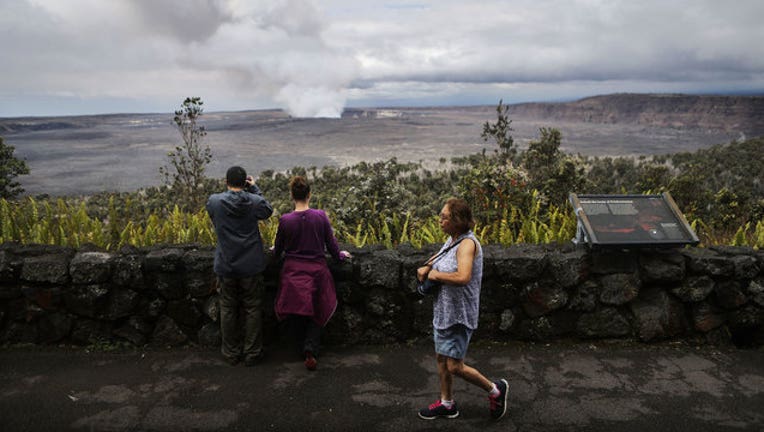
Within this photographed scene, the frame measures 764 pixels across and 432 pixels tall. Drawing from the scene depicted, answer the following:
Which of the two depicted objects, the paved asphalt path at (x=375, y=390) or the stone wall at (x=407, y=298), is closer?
the paved asphalt path at (x=375, y=390)

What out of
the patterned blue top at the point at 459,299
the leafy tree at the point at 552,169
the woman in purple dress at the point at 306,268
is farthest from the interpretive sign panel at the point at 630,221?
the leafy tree at the point at 552,169

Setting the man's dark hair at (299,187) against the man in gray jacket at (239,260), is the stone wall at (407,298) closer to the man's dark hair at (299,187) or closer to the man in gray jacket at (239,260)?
the man in gray jacket at (239,260)

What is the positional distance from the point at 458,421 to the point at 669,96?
136 metres

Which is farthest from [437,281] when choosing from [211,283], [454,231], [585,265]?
[211,283]

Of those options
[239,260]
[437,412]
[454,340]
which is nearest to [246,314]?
[239,260]

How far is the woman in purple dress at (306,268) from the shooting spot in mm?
4730

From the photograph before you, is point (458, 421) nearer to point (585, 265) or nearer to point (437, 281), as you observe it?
point (437, 281)

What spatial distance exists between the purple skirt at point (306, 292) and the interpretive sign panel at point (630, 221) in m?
2.51

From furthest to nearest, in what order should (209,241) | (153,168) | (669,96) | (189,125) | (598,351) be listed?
(669,96) → (153,168) → (189,125) → (209,241) → (598,351)

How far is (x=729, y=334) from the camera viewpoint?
5.23 meters

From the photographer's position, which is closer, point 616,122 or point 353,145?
point 353,145

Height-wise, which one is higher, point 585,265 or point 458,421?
point 585,265

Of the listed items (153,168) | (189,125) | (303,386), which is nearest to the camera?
(303,386)

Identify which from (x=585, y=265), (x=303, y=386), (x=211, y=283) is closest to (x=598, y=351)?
(x=585, y=265)
